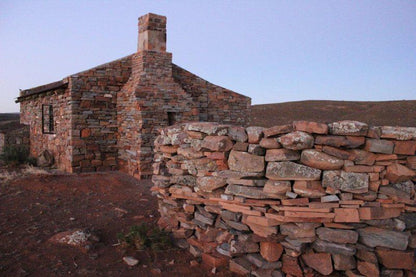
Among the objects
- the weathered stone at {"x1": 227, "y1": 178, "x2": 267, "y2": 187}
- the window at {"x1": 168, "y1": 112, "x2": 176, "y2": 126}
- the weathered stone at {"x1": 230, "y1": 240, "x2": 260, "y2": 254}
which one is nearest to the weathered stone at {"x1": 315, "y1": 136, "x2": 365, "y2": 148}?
the weathered stone at {"x1": 227, "y1": 178, "x2": 267, "y2": 187}

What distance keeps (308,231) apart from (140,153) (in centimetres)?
722

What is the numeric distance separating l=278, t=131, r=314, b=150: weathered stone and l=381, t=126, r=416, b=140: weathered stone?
81cm

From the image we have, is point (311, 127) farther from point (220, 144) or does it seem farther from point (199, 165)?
point (199, 165)

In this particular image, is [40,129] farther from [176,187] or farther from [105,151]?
[176,187]

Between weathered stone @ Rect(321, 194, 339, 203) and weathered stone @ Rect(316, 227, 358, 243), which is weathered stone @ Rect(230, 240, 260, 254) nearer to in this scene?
weathered stone @ Rect(316, 227, 358, 243)

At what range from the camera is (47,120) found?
13305 millimetres

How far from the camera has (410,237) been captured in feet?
12.5

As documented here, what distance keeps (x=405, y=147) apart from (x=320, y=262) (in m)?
1.62

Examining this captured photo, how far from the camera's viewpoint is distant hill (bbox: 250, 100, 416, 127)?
31.8m

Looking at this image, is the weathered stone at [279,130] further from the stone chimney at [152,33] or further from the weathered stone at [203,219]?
the stone chimney at [152,33]

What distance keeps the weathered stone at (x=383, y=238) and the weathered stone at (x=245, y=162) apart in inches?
54.0

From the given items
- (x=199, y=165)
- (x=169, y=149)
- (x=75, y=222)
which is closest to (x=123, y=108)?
(x=75, y=222)

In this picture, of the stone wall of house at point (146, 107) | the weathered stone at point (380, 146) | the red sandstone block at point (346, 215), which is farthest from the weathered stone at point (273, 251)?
the stone wall of house at point (146, 107)

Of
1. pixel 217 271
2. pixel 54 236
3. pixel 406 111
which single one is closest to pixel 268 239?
pixel 217 271
